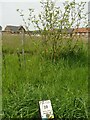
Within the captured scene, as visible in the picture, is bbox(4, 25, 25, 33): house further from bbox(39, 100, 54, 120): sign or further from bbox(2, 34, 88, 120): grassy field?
bbox(39, 100, 54, 120): sign

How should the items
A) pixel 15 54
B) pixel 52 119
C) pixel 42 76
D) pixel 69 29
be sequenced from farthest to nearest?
pixel 69 29 < pixel 15 54 < pixel 42 76 < pixel 52 119

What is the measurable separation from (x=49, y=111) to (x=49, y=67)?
1526 millimetres

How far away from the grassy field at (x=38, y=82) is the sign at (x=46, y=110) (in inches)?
6.3

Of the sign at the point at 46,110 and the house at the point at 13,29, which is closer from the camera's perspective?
the sign at the point at 46,110

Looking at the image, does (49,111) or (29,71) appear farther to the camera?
(29,71)

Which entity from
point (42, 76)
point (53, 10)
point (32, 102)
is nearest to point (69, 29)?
point (53, 10)

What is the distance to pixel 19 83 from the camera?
12.3ft

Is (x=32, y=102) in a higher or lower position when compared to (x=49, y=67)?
lower

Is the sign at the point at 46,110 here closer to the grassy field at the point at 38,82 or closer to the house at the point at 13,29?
the grassy field at the point at 38,82

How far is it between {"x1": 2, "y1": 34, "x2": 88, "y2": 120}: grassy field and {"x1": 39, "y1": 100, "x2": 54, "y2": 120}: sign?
0.53 ft

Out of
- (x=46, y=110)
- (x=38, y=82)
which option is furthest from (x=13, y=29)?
(x=46, y=110)

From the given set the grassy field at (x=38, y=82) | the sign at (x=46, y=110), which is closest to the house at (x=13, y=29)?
the grassy field at (x=38, y=82)

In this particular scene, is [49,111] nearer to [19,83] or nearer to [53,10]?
[19,83]

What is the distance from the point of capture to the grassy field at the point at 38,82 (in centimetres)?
304
